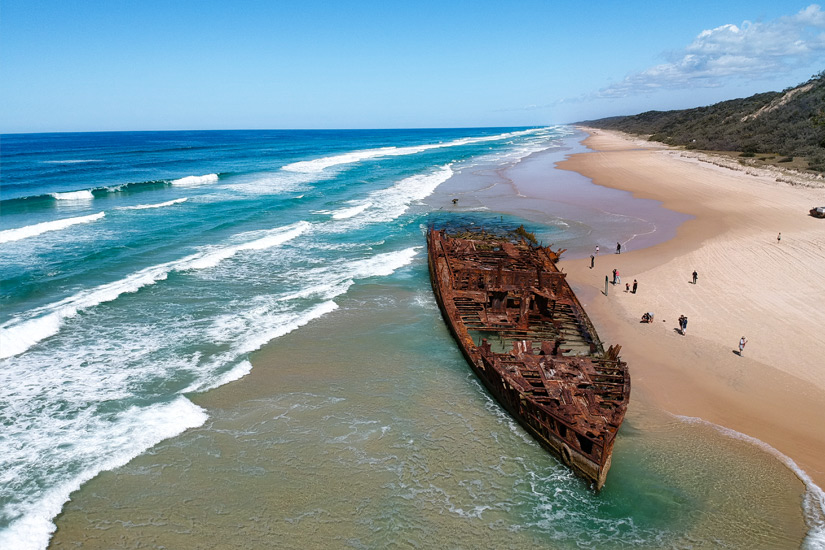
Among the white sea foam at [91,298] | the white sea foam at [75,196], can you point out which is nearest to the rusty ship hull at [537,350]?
the white sea foam at [91,298]

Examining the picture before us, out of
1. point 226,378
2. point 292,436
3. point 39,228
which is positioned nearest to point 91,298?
point 226,378

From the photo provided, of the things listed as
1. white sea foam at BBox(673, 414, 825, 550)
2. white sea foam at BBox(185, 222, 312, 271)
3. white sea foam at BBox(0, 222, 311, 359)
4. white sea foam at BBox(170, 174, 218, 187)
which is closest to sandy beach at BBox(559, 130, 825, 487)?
white sea foam at BBox(673, 414, 825, 550)

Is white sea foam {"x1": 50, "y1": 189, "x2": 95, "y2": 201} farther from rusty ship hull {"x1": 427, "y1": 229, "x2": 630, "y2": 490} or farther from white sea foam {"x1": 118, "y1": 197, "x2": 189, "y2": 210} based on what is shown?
rusty ship hull {"x1": 427, "y1": 229, "x2": 630, "y2": 490}

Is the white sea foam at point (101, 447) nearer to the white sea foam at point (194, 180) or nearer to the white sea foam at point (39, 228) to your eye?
the white sea foam at point (39, 228)

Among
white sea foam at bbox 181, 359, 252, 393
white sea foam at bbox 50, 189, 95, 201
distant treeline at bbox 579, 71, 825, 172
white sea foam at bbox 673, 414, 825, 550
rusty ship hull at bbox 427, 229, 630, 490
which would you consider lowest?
white sea foam at bbox 673, 414, 825, 550

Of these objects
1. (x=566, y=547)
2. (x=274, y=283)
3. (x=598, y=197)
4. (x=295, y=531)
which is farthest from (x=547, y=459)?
(x=598, y=197)

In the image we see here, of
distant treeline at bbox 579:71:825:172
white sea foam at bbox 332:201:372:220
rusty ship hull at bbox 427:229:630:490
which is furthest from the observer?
distant treeline at bbox 579:71:825:172

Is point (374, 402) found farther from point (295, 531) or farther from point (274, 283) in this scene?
point (274, 283)
